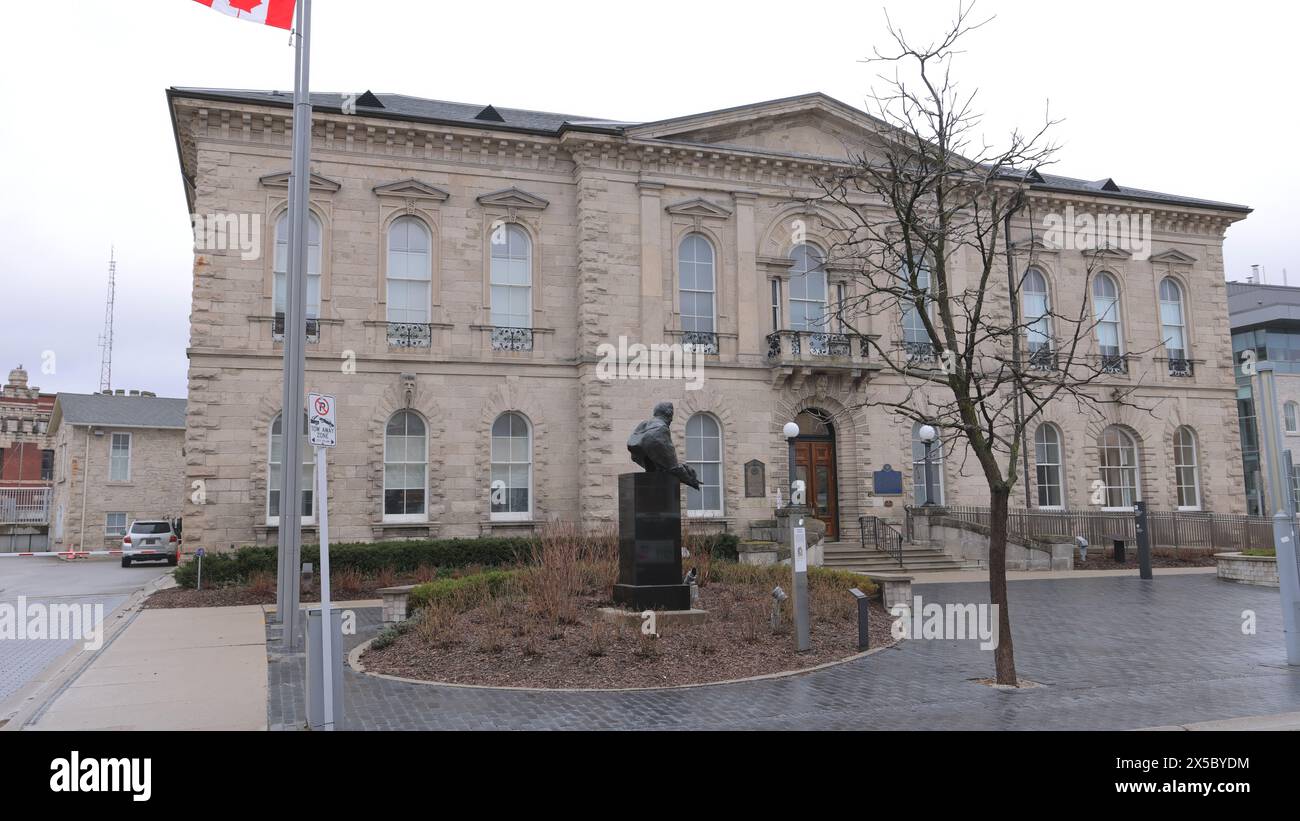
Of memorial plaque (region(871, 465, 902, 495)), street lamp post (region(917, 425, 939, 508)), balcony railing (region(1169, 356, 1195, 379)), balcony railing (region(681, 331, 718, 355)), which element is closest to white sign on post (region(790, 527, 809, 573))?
street lamp post (region(917, 425, 939, 508))

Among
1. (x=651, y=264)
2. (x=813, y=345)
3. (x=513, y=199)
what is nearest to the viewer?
(x=513, y=199)

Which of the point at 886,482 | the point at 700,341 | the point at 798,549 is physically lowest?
the point at 798,549

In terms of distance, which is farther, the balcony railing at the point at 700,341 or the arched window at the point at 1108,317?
the arched window at the point at 1108,317

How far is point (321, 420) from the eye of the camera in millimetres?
9031

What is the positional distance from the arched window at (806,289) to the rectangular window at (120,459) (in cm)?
3295

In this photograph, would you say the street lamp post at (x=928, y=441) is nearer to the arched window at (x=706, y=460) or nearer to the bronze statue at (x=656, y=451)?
the arched window at (x=706, y=460)

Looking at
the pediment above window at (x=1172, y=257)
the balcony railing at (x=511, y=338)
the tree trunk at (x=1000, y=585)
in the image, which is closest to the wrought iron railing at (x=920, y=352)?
the pediment above window at (x=1172, y=257)

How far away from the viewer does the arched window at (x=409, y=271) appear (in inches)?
994

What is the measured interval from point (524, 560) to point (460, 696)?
1359cm

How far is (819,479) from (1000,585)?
690 inches

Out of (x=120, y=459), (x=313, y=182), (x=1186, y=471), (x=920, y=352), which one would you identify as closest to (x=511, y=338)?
(x=313, y=182)

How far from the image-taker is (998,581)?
35.2ft

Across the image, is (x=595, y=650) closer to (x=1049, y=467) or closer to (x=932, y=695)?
(x=932, y=695)

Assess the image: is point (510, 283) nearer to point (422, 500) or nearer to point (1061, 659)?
point (422, 500)
